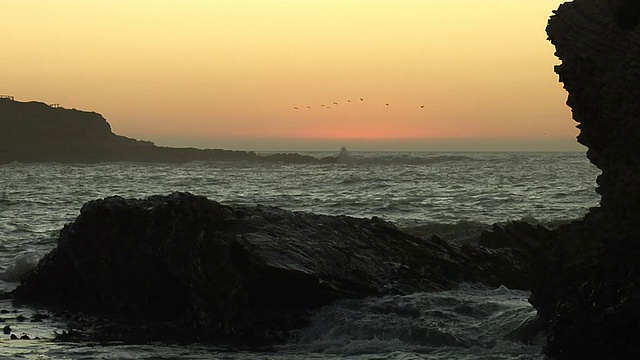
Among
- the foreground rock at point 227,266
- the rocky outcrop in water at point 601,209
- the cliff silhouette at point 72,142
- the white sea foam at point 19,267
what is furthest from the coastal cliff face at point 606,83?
the cliff silhouette at point 72,142

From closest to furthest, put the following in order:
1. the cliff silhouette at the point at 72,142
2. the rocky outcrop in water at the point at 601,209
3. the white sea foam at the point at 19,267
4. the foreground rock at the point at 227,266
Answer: the rocky outcrop in water at the point at 601,209, the foreground rock at the point at 227,266, the white sea foam at the point at 19,267, the cliff silhouette at the point at 72,142

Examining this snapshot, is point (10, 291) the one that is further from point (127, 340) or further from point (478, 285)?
point (478, 285)

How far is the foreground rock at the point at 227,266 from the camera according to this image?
12.7 m

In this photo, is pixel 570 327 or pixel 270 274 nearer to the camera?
pixel 570 327

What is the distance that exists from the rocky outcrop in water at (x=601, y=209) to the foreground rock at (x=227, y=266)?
362 centimetres

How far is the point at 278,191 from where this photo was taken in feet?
180

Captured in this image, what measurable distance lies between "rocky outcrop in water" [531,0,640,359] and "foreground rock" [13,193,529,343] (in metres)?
3.62

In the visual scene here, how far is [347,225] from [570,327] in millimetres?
5922

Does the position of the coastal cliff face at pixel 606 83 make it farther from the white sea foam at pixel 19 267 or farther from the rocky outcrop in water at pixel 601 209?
the white sea foam at pixel 19 267

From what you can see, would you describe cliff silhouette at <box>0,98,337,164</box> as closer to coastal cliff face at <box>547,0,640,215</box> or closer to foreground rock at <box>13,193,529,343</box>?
foreground rock at <box>13,193,529,343</box>

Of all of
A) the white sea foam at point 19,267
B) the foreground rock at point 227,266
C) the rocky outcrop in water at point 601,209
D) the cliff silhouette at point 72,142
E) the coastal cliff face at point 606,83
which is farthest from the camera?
the cliff silhouette at point 72,142

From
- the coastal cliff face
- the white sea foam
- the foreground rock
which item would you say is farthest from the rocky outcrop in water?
the white sea foam

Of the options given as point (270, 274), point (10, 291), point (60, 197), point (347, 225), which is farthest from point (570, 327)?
point (60, 197)

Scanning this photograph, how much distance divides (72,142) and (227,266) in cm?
15994
